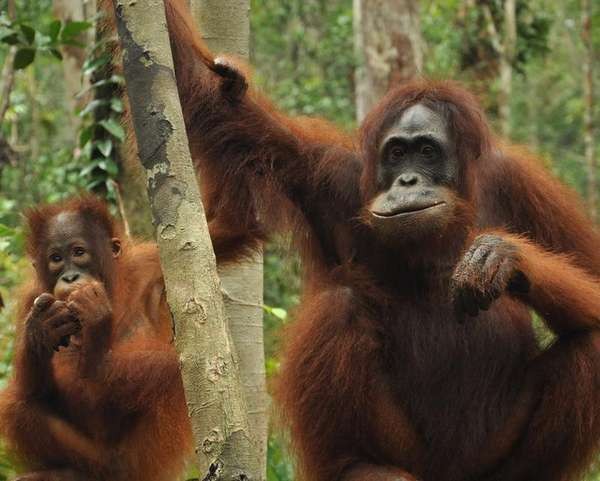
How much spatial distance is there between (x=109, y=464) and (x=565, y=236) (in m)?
1.97

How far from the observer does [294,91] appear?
34.2 feet

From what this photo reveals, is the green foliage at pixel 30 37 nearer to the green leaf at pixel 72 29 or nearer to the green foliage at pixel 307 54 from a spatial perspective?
the green leaf at pixel 72 29

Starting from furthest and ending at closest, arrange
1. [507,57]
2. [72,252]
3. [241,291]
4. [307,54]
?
[307,54]
[507,57]
[241,291]
[72,252]

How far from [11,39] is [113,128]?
75 cm

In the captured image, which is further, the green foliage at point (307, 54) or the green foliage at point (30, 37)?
the green foliage at point (307, 54)

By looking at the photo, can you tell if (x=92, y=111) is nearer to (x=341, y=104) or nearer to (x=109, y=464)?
(x=109, y=464)

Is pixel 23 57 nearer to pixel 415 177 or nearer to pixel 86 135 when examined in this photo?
pixel 86 135

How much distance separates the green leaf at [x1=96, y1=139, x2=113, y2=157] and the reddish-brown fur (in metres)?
1.65

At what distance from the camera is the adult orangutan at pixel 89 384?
12.4 ft

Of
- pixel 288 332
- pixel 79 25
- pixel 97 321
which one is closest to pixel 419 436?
pixel 288 332

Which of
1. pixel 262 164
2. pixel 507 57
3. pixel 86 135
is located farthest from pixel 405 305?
pixel 507 57

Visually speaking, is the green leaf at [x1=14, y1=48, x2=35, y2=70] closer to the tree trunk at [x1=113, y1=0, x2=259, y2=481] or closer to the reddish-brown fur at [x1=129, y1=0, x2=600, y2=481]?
the reddish-brown fur at [x1=129, y1=0, x2=600, y2=481]

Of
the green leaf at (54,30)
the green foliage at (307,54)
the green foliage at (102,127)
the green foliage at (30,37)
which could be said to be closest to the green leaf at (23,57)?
the green foliage at (30,37)

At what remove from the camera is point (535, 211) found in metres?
3.79
